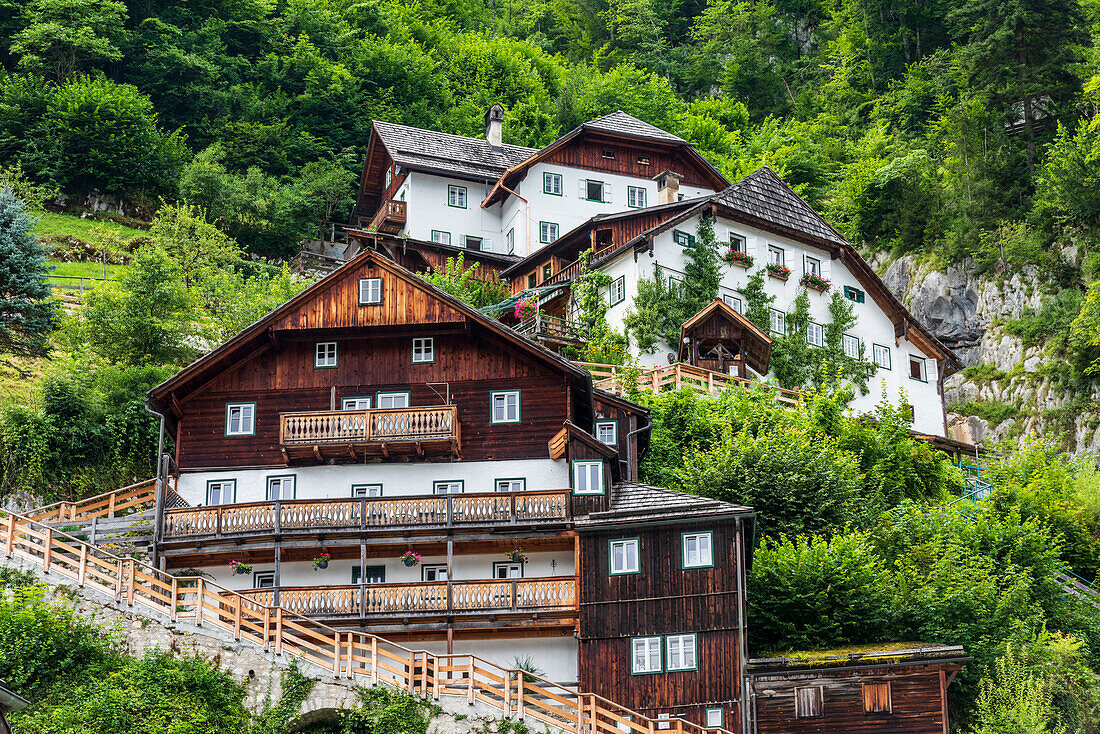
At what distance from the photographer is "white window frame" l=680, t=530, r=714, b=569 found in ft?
112

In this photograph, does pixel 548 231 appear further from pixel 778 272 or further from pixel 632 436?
pixel 632 436

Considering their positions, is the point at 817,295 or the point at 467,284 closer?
the point at 817,295

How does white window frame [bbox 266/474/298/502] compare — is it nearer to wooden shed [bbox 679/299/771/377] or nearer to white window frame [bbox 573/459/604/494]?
white window frame [bbox 573/459/604/494]

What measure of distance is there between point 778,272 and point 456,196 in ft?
63.7

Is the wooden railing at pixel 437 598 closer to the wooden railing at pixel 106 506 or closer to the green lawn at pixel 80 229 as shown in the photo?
the wooden railing at pixel 106 506

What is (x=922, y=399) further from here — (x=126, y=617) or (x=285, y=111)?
(x=285, y=111)

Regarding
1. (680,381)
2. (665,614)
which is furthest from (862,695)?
(680,381)

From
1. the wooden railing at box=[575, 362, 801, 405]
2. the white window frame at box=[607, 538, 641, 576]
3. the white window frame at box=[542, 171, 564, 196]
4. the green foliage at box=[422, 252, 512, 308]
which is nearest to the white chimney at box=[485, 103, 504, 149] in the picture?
the white window frame at box=[542, 171, 564, 196]

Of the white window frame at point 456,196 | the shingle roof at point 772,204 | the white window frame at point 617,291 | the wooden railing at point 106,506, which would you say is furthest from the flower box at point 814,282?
the wooden railing at point 106,506

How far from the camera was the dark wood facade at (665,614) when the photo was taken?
1297 inches

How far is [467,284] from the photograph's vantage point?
6016cm

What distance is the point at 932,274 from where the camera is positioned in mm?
65562

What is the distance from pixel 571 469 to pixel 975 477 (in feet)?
67.1

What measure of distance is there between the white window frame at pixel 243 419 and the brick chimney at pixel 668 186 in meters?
29.9
